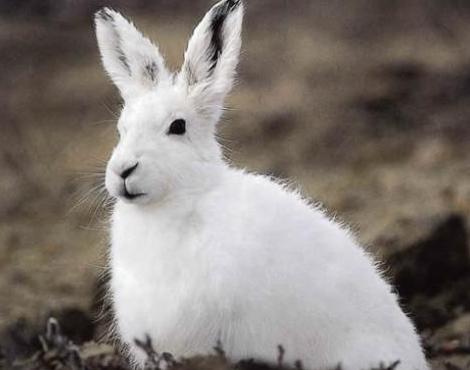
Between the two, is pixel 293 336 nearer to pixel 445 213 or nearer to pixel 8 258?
pixel 445 213

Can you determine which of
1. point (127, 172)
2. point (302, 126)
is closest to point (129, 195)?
point (127, 172)

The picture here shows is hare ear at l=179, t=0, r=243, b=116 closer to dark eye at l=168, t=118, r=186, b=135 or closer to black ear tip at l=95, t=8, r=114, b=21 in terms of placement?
dark eye at l=168, t=118, r=186, b=135

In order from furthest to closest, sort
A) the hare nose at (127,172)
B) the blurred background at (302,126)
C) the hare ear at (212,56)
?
the blurred background at (302,126) → the hare ear at (212,56) → the hare nose at (127,172)

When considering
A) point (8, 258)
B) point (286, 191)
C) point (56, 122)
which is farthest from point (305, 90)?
point (286, 191)

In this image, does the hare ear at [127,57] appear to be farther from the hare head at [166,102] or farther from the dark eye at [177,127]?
the dark eye at [177,127]

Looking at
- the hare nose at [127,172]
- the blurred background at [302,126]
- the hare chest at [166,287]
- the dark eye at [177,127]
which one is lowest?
the hare chest at [166,287]

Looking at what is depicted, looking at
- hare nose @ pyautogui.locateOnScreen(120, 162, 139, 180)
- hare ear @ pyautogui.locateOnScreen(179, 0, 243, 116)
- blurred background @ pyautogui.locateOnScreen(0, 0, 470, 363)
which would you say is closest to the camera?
hare nose @ pyautogui.locateOnScreen(120, 162, 139, 180)

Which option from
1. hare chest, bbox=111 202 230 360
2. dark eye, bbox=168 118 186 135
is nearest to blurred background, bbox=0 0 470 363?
hare chest, bbox=111 202 230 360

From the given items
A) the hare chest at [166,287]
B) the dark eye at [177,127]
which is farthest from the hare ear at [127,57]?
the hare chest at [166,287]
